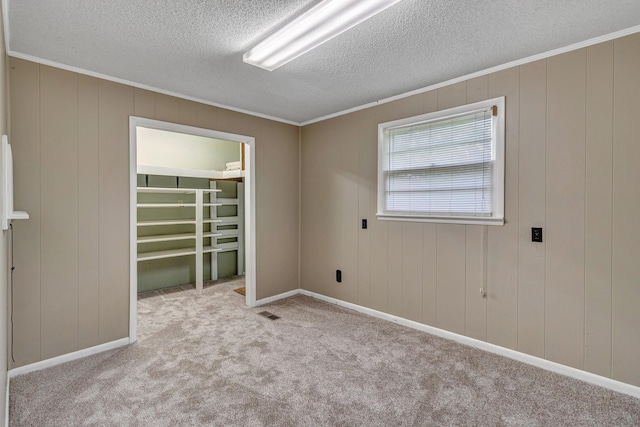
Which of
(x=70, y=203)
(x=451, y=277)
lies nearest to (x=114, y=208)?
(x=70, y=203)

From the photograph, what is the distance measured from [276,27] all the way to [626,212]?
8.37 ft

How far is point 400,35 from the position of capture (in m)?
2.07

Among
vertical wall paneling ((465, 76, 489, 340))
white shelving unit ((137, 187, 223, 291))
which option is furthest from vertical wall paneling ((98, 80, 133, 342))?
vertical wall paneling ((465, 76, 489, 340))

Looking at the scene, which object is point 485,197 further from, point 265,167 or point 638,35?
point 265,167

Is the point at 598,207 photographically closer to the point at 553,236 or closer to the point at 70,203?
the point at 553,236

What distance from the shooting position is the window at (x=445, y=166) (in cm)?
264

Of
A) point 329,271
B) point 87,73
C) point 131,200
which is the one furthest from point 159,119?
point 329,271

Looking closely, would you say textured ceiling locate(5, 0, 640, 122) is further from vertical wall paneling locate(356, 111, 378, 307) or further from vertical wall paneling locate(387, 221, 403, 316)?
vertical wall paneling locate(387, 221, 403, 316)

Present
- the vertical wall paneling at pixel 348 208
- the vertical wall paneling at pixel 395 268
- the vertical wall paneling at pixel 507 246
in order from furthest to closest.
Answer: the vertical wall paneling at pixel 348 208 → the vertical wall paneling at pixel 395 268 → the vertical wall paneling at pixel 507 246

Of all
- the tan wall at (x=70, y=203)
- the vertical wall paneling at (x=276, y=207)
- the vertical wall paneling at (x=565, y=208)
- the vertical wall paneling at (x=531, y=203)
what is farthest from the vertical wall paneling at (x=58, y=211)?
the vertical wall paneling at (x=565, y=208)

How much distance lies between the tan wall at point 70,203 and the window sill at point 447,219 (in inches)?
93.6

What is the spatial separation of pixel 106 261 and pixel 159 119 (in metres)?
1.37

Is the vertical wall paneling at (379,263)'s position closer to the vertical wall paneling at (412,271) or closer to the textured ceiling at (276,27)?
the vertical wall paneling at (412,271)

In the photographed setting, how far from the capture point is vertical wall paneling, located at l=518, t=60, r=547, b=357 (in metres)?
2.39
